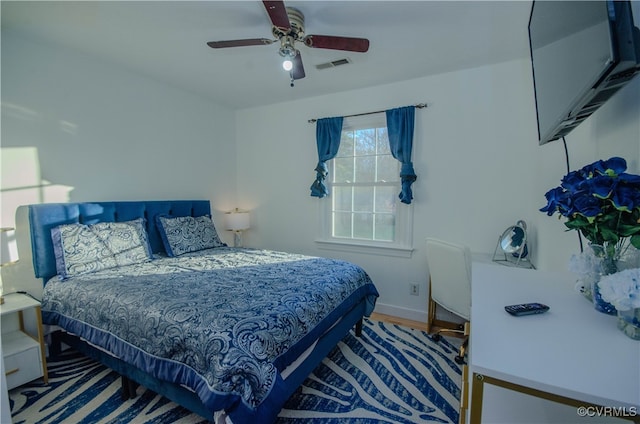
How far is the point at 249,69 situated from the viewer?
8.63 feet

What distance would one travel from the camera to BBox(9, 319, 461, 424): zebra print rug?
1606 mm

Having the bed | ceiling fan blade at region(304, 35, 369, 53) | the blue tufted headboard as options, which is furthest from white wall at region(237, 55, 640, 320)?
the blue tufted headboard

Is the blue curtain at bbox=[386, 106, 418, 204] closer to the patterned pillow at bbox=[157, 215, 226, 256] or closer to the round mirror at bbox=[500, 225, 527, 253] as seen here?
the round mirror at bbox=[500, 225, 527, 253]

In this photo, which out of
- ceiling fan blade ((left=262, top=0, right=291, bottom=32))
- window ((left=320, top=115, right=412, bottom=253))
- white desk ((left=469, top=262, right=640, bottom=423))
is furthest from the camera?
window ((left=320, top=115, right=412, bottom=253))

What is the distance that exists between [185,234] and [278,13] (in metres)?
2.27

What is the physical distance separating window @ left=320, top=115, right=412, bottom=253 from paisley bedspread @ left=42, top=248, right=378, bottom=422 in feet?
2.71

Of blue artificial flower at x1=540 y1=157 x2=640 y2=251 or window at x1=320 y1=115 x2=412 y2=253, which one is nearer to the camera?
blue artificial flower at x1=540 y1=157 x2=640 y2=251

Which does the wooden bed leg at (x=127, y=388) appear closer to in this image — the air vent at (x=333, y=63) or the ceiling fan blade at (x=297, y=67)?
the ceiling fan blade at (x=297, y=67)

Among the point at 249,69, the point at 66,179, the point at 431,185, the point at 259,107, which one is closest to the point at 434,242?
the point at 431,185

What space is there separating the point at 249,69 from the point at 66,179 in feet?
6.21

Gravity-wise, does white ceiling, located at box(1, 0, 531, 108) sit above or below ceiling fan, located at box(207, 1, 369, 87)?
above

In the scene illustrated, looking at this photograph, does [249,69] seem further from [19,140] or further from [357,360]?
[357,360]

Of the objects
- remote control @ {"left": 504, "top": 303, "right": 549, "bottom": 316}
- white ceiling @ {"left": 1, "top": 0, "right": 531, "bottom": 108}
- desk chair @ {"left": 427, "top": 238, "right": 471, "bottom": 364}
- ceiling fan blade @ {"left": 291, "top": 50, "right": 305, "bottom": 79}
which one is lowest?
desk chair @ {"left": 427, "top": 238, "right": 471, "bottom": 364}

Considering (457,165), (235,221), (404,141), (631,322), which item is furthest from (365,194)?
(631,322)
